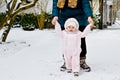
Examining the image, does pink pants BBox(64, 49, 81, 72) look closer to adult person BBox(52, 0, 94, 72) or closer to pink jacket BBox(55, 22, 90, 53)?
pink jacket BBox(55, 22, 90, 53)

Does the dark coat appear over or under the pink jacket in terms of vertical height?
over

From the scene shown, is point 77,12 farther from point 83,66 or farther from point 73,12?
point 83,66

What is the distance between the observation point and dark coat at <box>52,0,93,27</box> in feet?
16.0

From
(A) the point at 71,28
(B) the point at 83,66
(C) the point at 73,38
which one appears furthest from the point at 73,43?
(B) the point at 83,66

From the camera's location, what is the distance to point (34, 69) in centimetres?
518

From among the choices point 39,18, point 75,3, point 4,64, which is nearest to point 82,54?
point 75,3

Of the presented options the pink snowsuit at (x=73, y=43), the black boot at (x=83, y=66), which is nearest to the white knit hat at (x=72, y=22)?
the pink snowsuit at (x=73, y=43)

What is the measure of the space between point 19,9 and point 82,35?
4312mm

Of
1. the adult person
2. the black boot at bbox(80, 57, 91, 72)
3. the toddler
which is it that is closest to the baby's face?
the toddler

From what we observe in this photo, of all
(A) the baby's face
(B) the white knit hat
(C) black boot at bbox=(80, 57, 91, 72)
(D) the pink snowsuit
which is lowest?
(C) black boot at bbox=(80, 57, 91, 72)

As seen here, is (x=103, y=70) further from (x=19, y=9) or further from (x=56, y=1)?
(x=19, y=9)

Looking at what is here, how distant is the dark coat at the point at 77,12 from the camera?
16.0 feet

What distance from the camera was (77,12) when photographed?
4.90 m

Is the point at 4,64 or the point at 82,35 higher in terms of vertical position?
the point at 82,35
